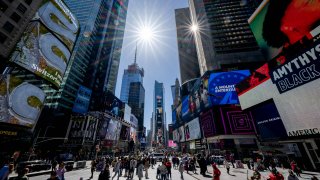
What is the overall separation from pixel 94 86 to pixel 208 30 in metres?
71.8

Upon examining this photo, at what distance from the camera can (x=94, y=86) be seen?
86.9 metres

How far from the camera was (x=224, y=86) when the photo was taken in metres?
47.8

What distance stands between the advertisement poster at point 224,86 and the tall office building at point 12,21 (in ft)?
167

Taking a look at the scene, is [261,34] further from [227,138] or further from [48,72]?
[48,72]

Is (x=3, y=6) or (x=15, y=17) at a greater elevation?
(x=3, y=6)

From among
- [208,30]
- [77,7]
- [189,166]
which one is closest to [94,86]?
[77,7]

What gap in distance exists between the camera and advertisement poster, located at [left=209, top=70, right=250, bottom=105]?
4606 cm

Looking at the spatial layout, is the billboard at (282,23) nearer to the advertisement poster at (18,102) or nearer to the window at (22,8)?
the advertisement poster at (18,102)

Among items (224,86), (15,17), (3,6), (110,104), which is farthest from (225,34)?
(3,6)

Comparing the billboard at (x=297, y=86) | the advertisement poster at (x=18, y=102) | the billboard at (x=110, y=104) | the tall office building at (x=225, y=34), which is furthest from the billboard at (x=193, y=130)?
the advertisement poster at (x=18, y=102)

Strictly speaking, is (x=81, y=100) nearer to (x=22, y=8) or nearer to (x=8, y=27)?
(x=8, y=27)

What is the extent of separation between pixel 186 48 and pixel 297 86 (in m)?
119

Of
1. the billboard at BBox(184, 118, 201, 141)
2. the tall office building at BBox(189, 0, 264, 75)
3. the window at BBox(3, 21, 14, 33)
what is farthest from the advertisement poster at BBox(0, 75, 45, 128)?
the tall office building at BBox(189, 0, 264, 75)

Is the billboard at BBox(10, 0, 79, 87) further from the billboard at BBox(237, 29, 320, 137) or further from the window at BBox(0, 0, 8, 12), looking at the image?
the billboard at BBox(237, 29, 320, 137)
